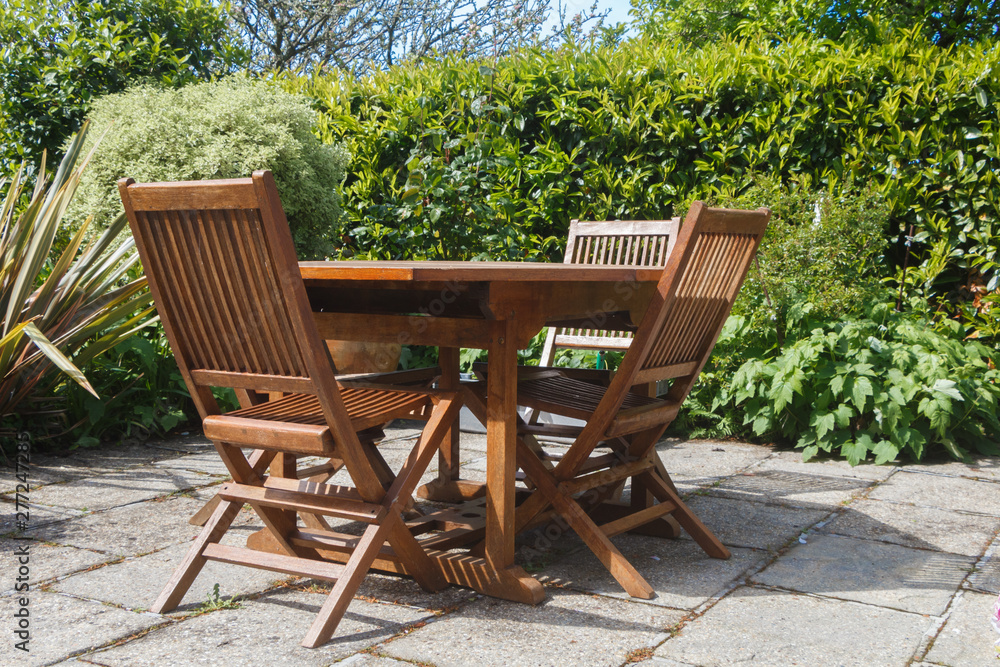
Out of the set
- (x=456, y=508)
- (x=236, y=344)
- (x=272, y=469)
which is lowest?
(x=456, y=508)

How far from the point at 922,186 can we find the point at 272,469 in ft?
12.8

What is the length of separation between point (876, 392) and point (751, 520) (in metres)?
1.38

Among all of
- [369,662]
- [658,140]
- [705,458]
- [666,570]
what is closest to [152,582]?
[369,662]

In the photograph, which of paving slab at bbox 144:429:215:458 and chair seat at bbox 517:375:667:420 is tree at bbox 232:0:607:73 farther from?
chair seat at bbox 517:375:667:420

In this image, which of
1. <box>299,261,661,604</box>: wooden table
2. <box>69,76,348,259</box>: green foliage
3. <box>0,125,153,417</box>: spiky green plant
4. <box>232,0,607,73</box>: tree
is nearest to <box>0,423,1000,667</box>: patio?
<box>299,261,661,604</box>: wooden table

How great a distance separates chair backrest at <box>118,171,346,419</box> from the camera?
200cm

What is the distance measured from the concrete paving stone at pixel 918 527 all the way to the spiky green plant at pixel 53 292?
302 cm

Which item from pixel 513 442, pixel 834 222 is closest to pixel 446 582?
pixel 513 442

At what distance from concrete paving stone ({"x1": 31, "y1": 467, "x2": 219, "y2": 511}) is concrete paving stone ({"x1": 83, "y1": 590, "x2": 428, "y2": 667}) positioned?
1308 millimetres

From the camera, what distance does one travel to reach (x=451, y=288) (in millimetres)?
2336

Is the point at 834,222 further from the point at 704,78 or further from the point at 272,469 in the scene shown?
the point at 272,469

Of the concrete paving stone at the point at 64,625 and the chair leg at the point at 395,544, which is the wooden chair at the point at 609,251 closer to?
the chair leg at the point at 395,544

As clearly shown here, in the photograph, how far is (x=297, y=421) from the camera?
2271 millimetres

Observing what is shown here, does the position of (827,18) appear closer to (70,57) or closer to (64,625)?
(70,57)
